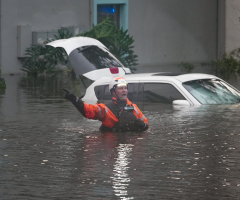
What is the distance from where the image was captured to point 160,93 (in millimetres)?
13617

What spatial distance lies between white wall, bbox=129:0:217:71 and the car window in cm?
1397

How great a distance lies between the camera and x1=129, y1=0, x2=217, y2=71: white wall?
2816 cm

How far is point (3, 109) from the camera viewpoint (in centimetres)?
1461

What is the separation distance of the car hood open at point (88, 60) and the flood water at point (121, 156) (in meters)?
0.89

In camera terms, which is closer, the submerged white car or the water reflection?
the water reflection

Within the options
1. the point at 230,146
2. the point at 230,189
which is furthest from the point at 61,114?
the point at 230,189

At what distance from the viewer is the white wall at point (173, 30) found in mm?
28156

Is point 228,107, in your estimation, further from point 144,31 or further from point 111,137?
point 144,31

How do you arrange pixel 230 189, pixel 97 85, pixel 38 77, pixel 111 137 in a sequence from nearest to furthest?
pixel 230 189, pixel 111 137, pixel 97 85, pixel 38 77

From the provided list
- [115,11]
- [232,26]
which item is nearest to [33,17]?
[115,11]

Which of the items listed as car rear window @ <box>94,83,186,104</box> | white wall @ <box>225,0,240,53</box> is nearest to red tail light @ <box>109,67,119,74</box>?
car rear window @ <box>94,83,186,104</box>

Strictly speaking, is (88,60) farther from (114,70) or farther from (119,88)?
(119,88)

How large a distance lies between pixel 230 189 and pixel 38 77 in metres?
16.4

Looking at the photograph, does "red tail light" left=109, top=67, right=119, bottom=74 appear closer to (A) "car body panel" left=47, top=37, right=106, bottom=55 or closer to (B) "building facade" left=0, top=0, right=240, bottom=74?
(A) "car body panel" left=47, top=37, right=106, bottom=55
